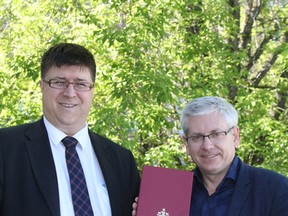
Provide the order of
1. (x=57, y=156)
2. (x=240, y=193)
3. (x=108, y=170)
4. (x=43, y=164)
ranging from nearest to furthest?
1. (x=240, y=193)
2. (x=43, y=164)
3. (x=57, y=156)
4. (x=108, y=170)

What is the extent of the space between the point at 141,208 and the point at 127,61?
164 inches

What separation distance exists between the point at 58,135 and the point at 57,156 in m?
0.14

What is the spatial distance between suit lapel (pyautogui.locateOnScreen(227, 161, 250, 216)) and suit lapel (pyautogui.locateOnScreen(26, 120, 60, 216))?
105 centimetres

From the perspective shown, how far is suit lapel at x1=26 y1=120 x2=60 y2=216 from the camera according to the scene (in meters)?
3.42

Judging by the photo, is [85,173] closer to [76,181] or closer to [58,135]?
[76,181]

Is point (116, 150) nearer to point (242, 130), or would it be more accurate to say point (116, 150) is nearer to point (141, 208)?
point (141, 208)

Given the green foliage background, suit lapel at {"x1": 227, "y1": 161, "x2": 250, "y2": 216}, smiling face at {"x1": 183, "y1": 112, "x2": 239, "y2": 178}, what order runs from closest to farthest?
suit lapel at {"x1": 227, "y1": 161, "x2": 250, "y2": 216} → smiling face at {"x1": 183, "y1": 112, "x2": 239, "y2": 178} → the green foliage background

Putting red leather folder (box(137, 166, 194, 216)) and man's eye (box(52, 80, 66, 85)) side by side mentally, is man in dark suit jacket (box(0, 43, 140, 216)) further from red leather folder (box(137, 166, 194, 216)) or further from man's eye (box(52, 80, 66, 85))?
red leather folder (box(137, 166, 194, 216))

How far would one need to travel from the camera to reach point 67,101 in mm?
3594

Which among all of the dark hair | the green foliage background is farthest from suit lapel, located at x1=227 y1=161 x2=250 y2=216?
the green foliage background

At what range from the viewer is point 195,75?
323 inches

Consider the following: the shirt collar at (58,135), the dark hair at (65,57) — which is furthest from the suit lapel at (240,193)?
the dark hair at (65,57)

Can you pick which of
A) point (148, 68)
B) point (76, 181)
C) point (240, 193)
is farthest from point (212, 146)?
point (148, 68)

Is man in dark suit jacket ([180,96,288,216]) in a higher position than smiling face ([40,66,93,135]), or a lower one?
lower
